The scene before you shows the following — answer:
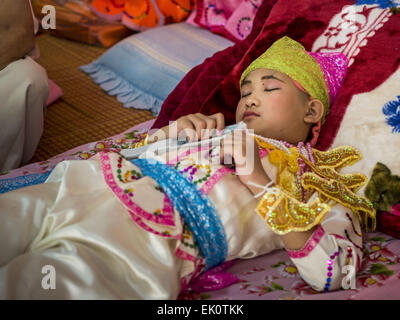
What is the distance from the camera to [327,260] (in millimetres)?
1059

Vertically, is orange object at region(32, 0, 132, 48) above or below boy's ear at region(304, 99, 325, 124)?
below

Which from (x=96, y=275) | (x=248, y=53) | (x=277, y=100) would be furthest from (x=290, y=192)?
(x=248, y=53)

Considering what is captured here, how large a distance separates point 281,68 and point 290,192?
40cm

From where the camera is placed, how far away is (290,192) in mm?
1166

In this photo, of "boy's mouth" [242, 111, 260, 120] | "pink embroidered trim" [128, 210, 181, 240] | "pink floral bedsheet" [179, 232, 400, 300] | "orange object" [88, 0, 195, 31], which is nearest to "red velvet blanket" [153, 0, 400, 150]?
"boy's mouth" [242, 111, 260, 120]

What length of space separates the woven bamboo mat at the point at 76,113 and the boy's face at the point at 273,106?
0.83 m

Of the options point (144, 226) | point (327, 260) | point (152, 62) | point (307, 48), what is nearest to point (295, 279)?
point (327, 260)

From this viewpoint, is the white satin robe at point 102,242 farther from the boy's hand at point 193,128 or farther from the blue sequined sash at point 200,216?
the boy's hand at point 193,128

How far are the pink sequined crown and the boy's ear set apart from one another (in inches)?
4.1

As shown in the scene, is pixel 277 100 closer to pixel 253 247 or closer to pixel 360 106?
pixel 360 106

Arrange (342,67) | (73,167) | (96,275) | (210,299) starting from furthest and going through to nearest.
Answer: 1. (342,67)
2. (73,167)
3. (210,299)
4. (96,275)

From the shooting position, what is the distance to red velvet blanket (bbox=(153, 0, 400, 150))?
1.41m

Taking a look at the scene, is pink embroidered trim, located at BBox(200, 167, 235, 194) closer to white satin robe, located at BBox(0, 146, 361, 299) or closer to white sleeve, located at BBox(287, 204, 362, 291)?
white satin robe, located at BBox(0, 146, 361, 299)

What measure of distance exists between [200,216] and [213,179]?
0.32ft
